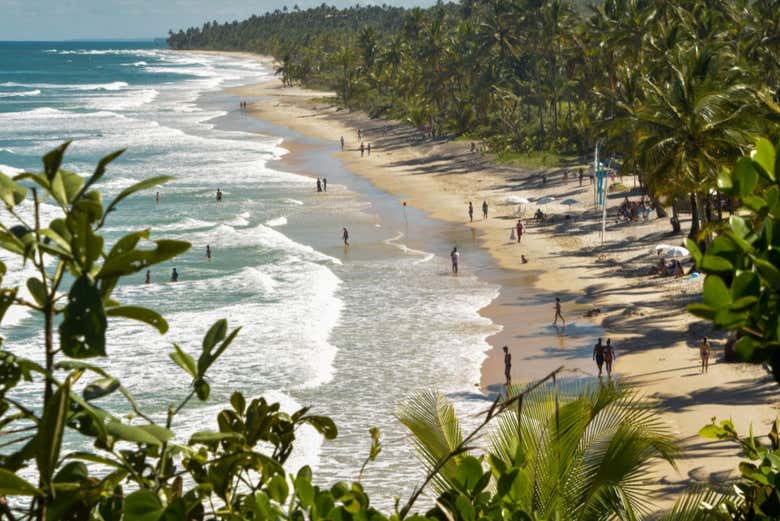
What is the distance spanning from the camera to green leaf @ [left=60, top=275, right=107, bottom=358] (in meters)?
2.82

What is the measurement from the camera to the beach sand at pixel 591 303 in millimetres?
20328

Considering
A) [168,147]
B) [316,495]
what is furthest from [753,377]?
[168,147]

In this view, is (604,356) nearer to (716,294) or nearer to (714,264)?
(714,264)

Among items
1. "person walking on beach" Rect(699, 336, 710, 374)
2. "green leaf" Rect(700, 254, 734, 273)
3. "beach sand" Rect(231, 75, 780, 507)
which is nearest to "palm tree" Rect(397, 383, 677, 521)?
"beach sand" Rect(231, 75, 780, 507)

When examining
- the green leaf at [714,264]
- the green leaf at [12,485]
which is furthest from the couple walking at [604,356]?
the green leaf at [12,485]

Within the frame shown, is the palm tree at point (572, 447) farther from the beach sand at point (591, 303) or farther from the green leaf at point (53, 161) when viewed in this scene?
the green leaf at point (53, 161)

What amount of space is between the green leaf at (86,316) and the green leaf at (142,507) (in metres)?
0.52

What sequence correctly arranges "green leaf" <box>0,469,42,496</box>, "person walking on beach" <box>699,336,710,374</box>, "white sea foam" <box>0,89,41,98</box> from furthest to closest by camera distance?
1. "white sea foam" <box>0,89,41,98</box>
2. "person walking on beach" <box>699,336,710,374</box>
3. "green leaf" <box>0,469,42,496</box>

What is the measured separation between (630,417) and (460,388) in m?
17.4

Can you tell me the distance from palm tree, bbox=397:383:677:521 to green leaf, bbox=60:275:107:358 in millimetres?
2686

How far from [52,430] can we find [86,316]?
0.37 meters

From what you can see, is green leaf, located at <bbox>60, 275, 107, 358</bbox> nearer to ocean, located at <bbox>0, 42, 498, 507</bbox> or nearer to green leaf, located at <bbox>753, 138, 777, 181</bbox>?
green leaf, located at <bbox>753, 138, 777, 181</bbox>

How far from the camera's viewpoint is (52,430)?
261 cm

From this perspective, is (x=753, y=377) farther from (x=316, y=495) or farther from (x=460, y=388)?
(x=316, y=495)
